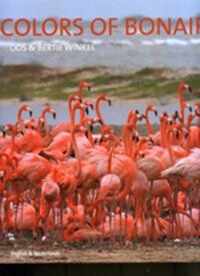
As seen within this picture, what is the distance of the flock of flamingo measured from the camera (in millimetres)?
5297

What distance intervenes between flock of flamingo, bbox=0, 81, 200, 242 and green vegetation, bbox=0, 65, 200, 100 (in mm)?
61

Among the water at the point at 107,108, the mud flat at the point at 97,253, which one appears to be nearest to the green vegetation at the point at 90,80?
the water at the point at 107,108

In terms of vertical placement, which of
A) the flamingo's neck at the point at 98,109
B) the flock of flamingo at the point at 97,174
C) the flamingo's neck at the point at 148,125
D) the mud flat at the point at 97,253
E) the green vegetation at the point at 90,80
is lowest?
the mud flat at the point at 97,253

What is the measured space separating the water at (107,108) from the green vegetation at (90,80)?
5 cm

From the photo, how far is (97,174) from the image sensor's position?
17.4 feet

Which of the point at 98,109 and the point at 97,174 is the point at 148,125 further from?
the point at 97,174

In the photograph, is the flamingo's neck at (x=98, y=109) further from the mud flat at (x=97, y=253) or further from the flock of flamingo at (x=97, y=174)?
the mud flat at (x=97, y=253)

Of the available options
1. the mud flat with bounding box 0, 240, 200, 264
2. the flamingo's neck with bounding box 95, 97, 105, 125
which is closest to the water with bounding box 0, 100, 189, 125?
the flamingo's neck with bounding box 95, 97, 105, 125

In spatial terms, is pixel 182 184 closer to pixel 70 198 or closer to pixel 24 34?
pixel 70 198

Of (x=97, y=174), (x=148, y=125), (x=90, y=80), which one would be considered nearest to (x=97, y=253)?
(x=97, y=174)

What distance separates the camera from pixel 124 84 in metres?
5.31

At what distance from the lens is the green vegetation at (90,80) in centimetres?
530

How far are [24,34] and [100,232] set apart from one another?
1.35 metres

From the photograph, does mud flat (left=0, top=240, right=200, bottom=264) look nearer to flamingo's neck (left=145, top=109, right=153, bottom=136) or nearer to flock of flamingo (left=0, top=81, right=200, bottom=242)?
flock of flamingo (left=0, top=81, right=200, bottom=242)
